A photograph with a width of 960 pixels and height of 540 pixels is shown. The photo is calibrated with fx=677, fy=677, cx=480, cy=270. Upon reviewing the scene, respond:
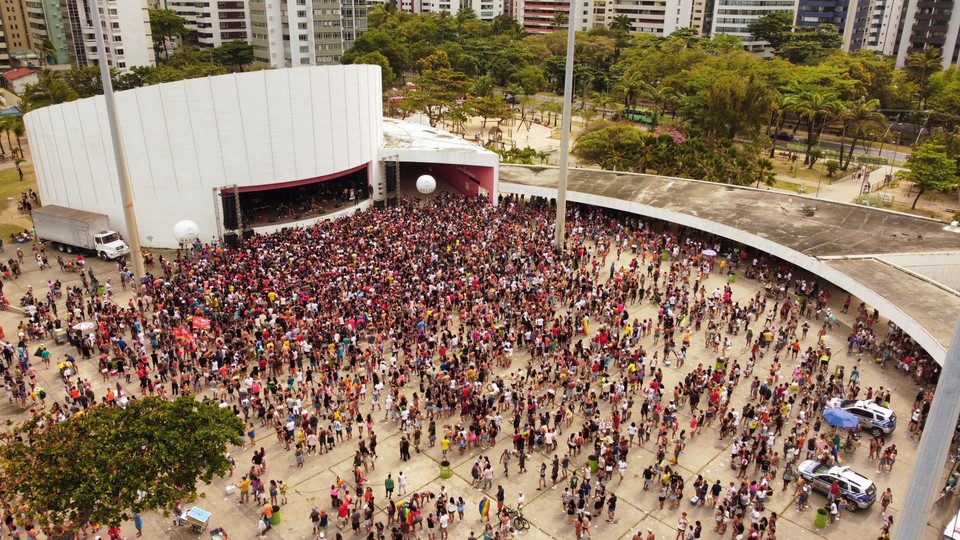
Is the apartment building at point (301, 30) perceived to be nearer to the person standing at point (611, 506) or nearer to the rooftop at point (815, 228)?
the rooftop at point (815, 228)

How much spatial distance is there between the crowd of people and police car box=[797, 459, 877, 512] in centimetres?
57

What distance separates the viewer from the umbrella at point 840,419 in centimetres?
2147

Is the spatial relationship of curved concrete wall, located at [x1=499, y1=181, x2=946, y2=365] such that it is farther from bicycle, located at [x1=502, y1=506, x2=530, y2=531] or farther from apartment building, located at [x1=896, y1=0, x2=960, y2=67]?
apartment building, located at [x1=896, y1=0, x2=960, y2=67]

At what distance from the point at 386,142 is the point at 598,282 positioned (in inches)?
860

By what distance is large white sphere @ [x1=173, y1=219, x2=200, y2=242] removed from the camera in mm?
36031

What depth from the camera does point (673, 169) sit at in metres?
50.1

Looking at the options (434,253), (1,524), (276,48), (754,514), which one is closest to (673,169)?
(434,253)

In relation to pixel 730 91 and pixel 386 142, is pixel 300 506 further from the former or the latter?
pixel 730 91

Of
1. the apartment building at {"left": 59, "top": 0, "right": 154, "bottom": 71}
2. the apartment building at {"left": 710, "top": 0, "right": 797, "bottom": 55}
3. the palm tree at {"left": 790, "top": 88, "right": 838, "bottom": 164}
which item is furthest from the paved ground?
the apartment building at {"left": 710, "top": 0, "right": 797, "bottom": 55}

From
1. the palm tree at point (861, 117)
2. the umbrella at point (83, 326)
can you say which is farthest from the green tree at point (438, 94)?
the umbrella at point (83, 326)

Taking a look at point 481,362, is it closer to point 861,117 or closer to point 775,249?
point 775,249

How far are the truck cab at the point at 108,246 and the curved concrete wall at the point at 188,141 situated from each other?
1957 millimetres

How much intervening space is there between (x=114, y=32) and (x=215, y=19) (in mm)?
23681

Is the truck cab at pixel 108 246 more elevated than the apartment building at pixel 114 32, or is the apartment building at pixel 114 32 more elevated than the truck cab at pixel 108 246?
the apartment building at pixel 114 32
